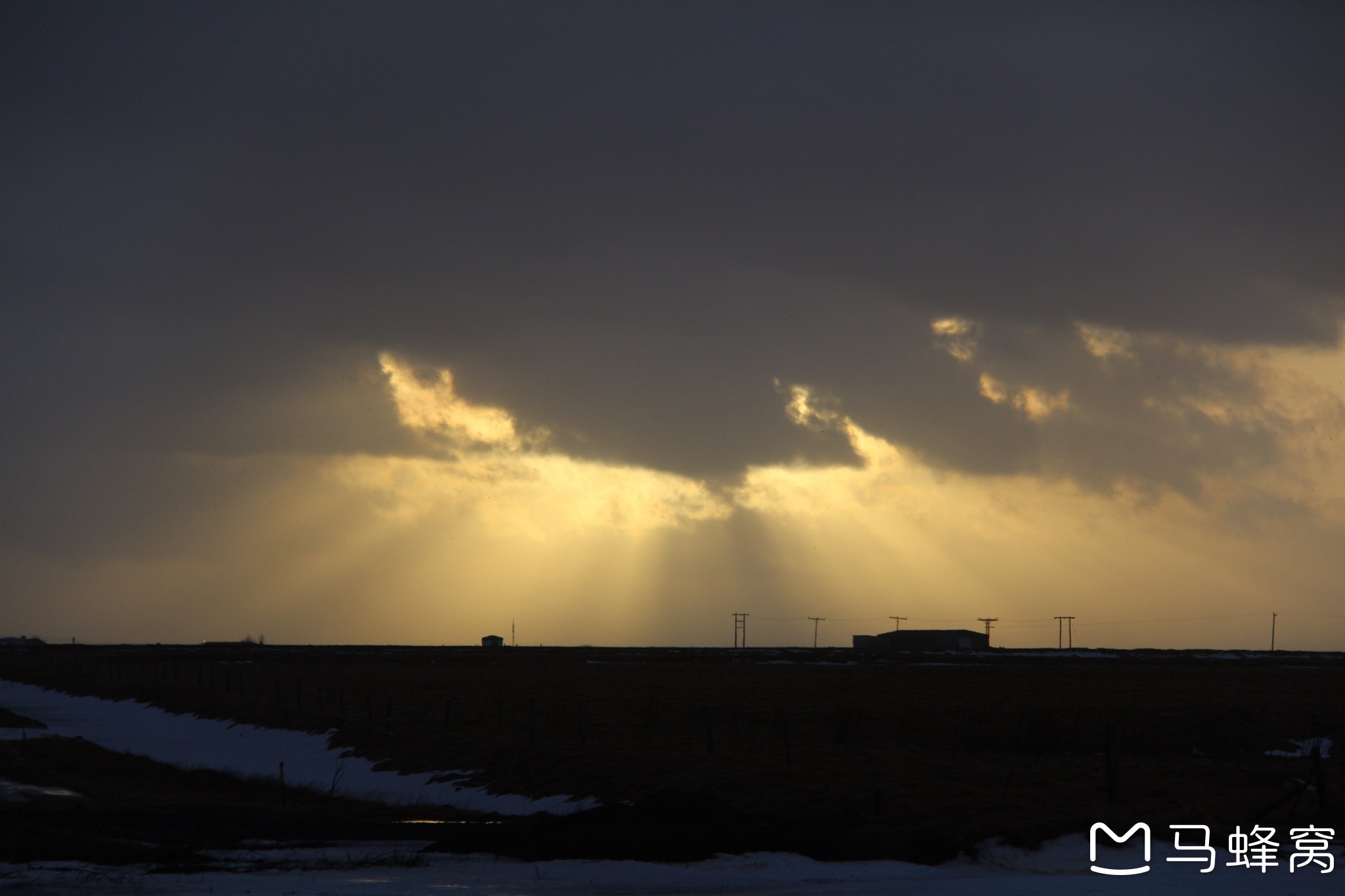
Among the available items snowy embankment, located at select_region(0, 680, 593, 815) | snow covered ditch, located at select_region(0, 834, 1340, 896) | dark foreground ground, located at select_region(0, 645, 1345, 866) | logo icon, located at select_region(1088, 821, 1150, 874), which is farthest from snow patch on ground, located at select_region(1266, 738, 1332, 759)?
snowy embankment, located at select_region(0, 680, 593, 815)

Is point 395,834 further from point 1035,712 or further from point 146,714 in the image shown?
point 146,714

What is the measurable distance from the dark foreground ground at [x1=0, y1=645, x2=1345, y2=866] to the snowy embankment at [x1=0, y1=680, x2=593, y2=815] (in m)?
0.88

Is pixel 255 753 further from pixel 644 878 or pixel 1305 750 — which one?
pixel 1305 750

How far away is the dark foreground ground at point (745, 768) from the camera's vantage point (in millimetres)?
21984

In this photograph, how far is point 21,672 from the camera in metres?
106

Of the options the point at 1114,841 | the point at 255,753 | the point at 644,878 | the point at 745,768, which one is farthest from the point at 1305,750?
the point at 255,753

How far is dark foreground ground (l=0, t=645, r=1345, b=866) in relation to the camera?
2198cm

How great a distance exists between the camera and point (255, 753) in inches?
1714

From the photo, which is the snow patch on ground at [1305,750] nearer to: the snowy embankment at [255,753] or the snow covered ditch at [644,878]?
the snow covered ditch at [644,878]

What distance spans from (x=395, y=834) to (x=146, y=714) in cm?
4114

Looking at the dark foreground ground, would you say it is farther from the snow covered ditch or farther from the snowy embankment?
the snowy embankment

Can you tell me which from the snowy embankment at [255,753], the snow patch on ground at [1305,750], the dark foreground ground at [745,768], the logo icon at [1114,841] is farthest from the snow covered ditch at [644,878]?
the snow patch on ground at [1305,750]

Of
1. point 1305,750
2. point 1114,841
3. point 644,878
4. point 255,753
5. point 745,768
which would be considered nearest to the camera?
point 644,878

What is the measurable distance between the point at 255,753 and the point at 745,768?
22558 millimetres
